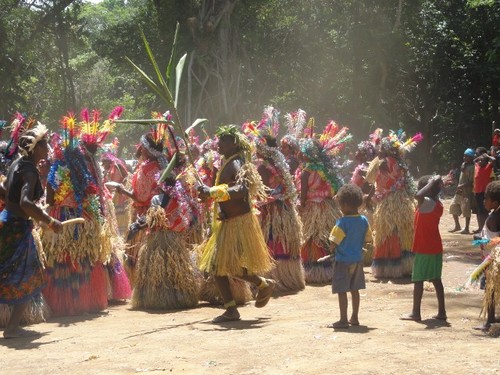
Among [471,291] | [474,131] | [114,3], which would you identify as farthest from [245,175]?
[114,3]

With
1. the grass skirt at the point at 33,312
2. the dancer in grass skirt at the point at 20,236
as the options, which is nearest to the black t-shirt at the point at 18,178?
the dancer in grass skirt at the point at 20,236

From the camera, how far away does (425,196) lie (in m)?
7.20

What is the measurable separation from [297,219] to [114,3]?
70056 millimetres

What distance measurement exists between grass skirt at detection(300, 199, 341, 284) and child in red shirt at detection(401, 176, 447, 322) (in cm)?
302

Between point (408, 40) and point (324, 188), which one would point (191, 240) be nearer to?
point (324, 188)

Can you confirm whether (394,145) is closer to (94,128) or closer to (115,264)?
(115,264)

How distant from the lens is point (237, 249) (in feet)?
24.8

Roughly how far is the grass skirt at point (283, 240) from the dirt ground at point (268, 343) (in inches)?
36.3

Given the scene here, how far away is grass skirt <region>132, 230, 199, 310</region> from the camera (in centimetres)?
840

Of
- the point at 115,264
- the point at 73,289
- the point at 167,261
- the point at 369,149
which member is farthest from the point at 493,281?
the point at 369,149

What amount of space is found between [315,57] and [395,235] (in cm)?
2030

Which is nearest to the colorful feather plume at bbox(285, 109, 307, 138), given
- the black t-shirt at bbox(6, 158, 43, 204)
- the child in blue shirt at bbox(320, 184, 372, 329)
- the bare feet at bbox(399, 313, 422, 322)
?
the child in blue shirt at bbox(320, 184, 372, 329)

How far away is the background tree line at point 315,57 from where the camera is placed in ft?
80.5

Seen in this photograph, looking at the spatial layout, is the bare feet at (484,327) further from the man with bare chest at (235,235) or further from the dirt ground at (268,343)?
the man with bare chest at (235,235)
